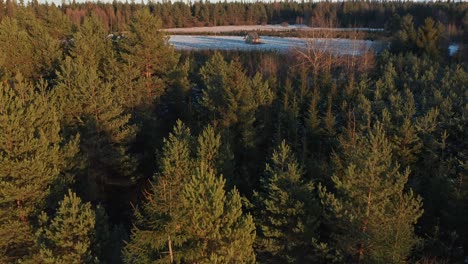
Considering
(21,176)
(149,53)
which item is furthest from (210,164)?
(149,53)

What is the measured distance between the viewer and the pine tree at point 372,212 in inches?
627

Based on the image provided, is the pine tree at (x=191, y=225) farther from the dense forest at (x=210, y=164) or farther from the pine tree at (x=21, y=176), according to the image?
the pine tree at (x=21, y=176)

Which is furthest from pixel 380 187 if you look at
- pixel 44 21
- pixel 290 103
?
pixel 44 21

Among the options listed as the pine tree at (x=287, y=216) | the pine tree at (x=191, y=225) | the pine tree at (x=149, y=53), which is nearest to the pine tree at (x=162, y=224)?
the pine tree at (x=191, y=225)

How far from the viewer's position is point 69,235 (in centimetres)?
1597

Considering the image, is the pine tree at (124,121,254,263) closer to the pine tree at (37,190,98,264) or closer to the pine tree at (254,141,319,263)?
the pine tree at (37,190,98,264)

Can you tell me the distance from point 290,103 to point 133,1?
359 feet

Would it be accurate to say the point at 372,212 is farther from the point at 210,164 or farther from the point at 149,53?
the point at 149,53

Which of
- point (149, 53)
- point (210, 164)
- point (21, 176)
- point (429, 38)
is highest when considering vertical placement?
point (429, 38)

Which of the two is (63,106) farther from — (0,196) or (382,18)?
(382,18)

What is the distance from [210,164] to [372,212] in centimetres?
780

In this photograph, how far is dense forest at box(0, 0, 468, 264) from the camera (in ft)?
48.2

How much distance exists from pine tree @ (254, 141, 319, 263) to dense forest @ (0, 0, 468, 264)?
0.23 ft

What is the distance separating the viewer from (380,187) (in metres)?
16.5
